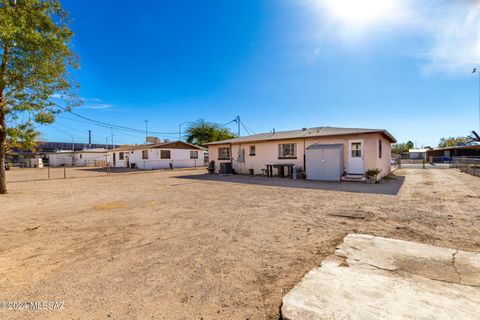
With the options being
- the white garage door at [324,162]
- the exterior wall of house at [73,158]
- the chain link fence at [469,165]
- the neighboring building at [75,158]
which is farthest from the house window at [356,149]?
the exterior wall of house at [73,158]

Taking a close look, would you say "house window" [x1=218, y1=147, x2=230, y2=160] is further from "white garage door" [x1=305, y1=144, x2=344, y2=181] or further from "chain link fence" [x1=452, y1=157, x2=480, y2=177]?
"chain link fence" [x1=452, y1=157, x2=480, y2=177]

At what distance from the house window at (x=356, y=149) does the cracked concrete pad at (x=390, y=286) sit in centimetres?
1045

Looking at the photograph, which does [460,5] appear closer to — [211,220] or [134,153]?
[211,220]

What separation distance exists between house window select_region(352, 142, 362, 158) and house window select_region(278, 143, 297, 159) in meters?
3.73

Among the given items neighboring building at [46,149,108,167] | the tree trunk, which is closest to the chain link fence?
the tree trunk

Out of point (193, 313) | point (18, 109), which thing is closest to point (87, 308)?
point (193, 313)

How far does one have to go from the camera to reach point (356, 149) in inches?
519

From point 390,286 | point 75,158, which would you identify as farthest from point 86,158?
point 390,286

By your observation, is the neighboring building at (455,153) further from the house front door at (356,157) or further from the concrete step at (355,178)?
the concrete step at (355,178)

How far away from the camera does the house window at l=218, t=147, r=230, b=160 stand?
2012 cm

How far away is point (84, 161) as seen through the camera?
4134 cm

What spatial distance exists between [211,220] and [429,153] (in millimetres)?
62866

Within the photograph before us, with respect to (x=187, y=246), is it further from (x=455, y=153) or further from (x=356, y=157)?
(x=455, y=153)

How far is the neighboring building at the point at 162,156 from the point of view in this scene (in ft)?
88.6
